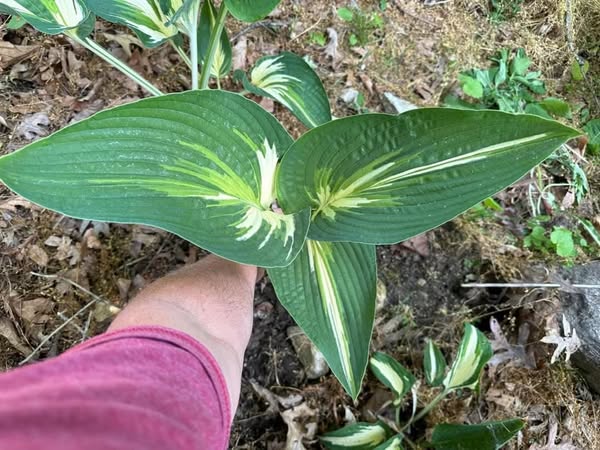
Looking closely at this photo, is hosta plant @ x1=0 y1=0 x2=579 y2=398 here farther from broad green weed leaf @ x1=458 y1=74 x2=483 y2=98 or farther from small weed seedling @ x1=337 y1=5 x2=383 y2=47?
broad green weed leaf @ x1=458 y1=74 x2=483 y2=98

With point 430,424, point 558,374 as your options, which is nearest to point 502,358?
point 558,374

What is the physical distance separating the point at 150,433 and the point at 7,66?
1299mm

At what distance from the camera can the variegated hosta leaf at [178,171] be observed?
75cm

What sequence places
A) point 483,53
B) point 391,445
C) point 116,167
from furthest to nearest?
point 483,53, point 391,445, point 116,167

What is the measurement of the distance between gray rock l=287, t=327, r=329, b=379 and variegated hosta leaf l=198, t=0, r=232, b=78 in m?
0.76

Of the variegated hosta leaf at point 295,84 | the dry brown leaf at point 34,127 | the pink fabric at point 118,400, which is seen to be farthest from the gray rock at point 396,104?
the pink fabric at point 118,400

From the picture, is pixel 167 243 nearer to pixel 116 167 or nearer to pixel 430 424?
pixel 116 167

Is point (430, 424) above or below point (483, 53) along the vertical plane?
below

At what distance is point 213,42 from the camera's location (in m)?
1.13

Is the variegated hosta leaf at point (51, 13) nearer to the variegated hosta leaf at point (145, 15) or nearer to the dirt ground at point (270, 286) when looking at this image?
the variegated hosta leaf at point (145, 15)

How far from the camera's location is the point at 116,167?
79 centimetres

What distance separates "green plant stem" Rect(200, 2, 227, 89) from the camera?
1.08 m

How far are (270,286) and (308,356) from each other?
0.73 feet

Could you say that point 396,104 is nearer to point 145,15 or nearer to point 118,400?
point 145,15
